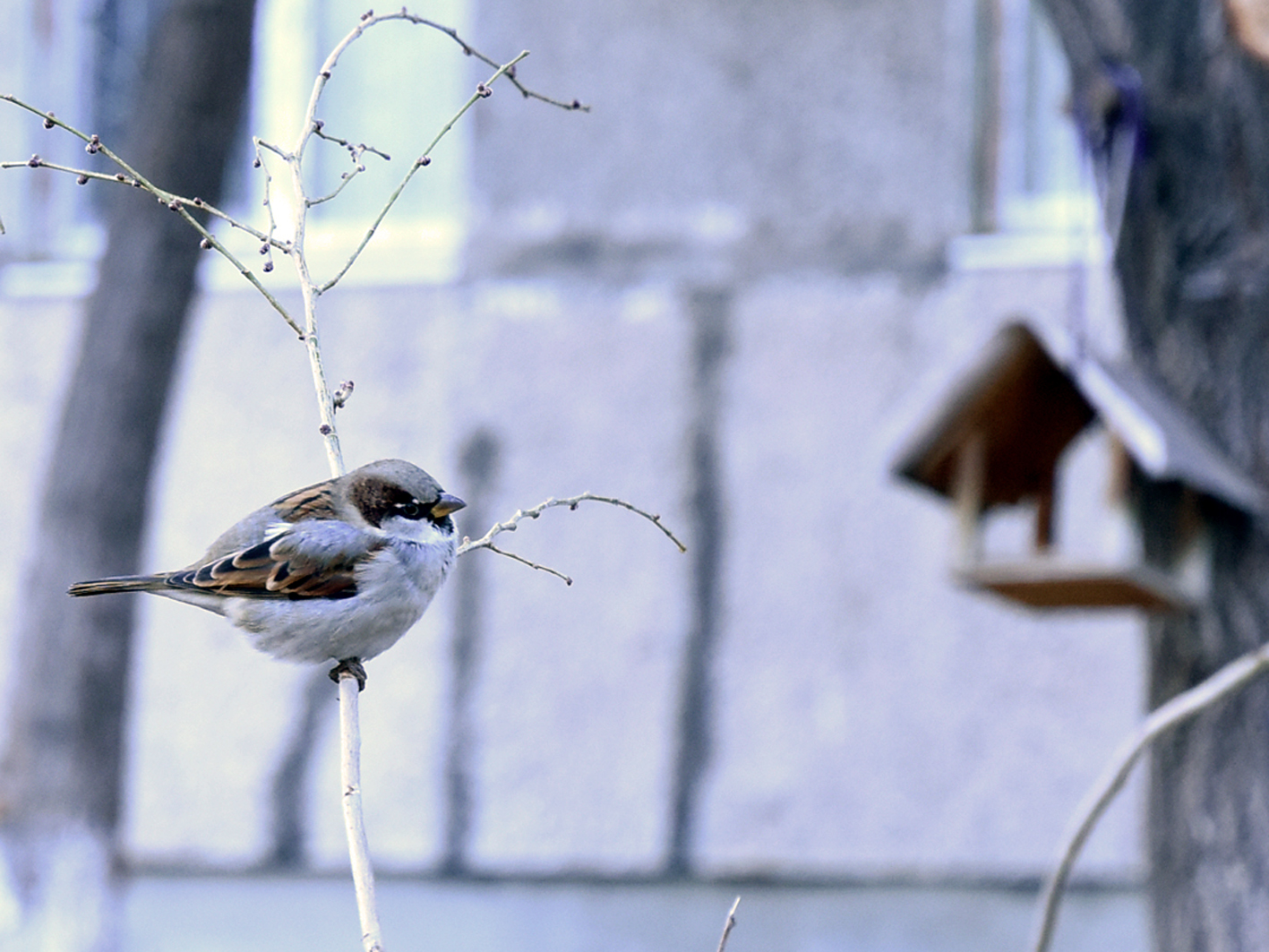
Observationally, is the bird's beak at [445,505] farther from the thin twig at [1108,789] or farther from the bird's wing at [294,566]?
the thin twig at [1108,789]

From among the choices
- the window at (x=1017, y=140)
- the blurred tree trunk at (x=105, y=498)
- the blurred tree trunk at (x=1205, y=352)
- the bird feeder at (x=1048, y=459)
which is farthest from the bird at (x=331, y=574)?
the window at (x=1017, y=140)

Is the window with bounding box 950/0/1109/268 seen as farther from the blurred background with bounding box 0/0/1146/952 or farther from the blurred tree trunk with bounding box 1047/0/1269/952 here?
the blurred tree trunk with bounding box 1047/0/1269/952

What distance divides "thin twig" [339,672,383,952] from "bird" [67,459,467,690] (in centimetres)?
77

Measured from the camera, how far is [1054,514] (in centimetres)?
331

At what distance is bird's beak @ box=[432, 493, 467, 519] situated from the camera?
187 centimetres

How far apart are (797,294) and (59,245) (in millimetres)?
2416

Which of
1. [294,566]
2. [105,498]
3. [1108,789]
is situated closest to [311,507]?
[294,566]

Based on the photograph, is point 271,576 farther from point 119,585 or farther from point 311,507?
point 119,585

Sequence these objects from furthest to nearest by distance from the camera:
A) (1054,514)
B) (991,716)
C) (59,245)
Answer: (59,245), (991,716), (1054,514)

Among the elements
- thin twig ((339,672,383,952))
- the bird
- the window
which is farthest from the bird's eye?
the window

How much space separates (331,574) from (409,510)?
12 centimetres

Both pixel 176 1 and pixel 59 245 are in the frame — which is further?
pixel 59 245

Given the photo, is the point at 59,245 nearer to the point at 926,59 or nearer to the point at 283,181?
the point at 283,181

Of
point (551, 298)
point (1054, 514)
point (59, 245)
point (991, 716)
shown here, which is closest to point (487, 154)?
point (551, 298)
